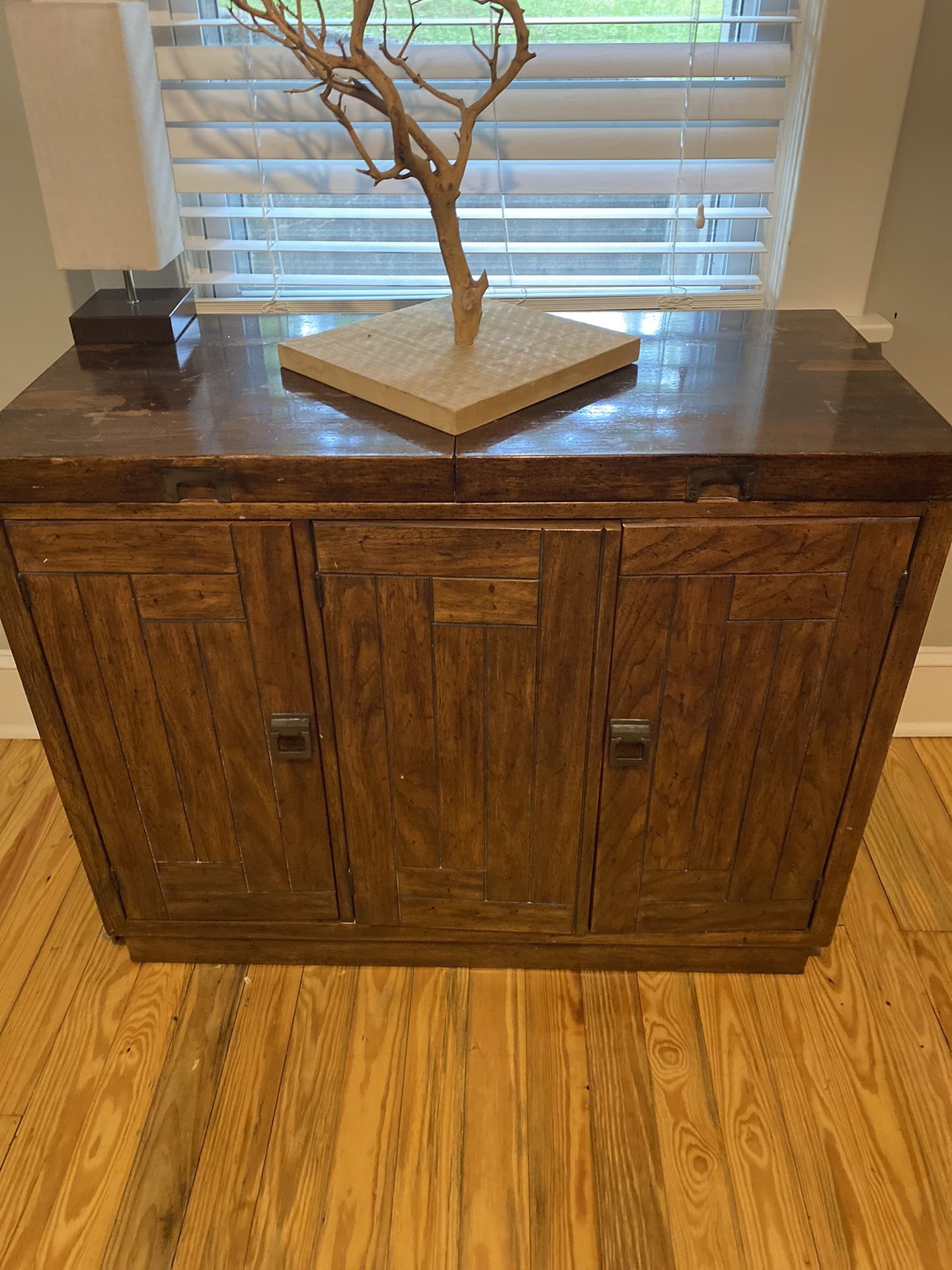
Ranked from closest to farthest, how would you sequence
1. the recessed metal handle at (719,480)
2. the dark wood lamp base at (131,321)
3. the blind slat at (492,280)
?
the recessed metal handle at (719,480) → the dark wood lamp base at (131,321) → the blind slat at (492,280)

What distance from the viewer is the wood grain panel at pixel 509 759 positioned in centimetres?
116

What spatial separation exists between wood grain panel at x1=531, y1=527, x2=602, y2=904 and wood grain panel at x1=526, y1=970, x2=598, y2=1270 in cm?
18

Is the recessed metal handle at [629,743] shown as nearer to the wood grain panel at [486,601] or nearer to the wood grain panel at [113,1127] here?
the wood grain panel at [486,601]

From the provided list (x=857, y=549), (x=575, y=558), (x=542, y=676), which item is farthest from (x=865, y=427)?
(x=542, y=676)

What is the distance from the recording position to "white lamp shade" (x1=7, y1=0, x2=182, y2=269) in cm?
118

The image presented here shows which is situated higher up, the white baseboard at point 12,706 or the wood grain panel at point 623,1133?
the white baseboard at point 12,706

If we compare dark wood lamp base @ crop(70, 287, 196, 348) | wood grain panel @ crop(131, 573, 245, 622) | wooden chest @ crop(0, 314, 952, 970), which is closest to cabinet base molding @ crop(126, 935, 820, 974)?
wooden chest @ crop(0, 314, 952, 970)

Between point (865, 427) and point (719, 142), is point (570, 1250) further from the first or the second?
point (719, 142)

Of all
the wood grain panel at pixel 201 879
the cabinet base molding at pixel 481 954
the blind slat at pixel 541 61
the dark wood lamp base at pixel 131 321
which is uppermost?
the blind slat at pixel 541 61

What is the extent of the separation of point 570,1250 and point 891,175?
5.02 feet

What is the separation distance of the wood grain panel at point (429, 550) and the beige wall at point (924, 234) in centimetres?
84

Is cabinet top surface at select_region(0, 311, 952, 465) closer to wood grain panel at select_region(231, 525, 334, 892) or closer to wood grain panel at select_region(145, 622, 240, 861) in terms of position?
wood grain panel at select_region(231, 525, 334, 892)

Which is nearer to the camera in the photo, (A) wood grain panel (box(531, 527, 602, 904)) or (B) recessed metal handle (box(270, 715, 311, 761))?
(A) wood grain panel (box(531, 527, 602, 904))

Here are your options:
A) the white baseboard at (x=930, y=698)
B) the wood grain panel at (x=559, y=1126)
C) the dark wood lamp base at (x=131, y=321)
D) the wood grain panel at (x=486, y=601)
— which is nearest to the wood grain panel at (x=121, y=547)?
the wood grain panel at (x=486, y=601)
